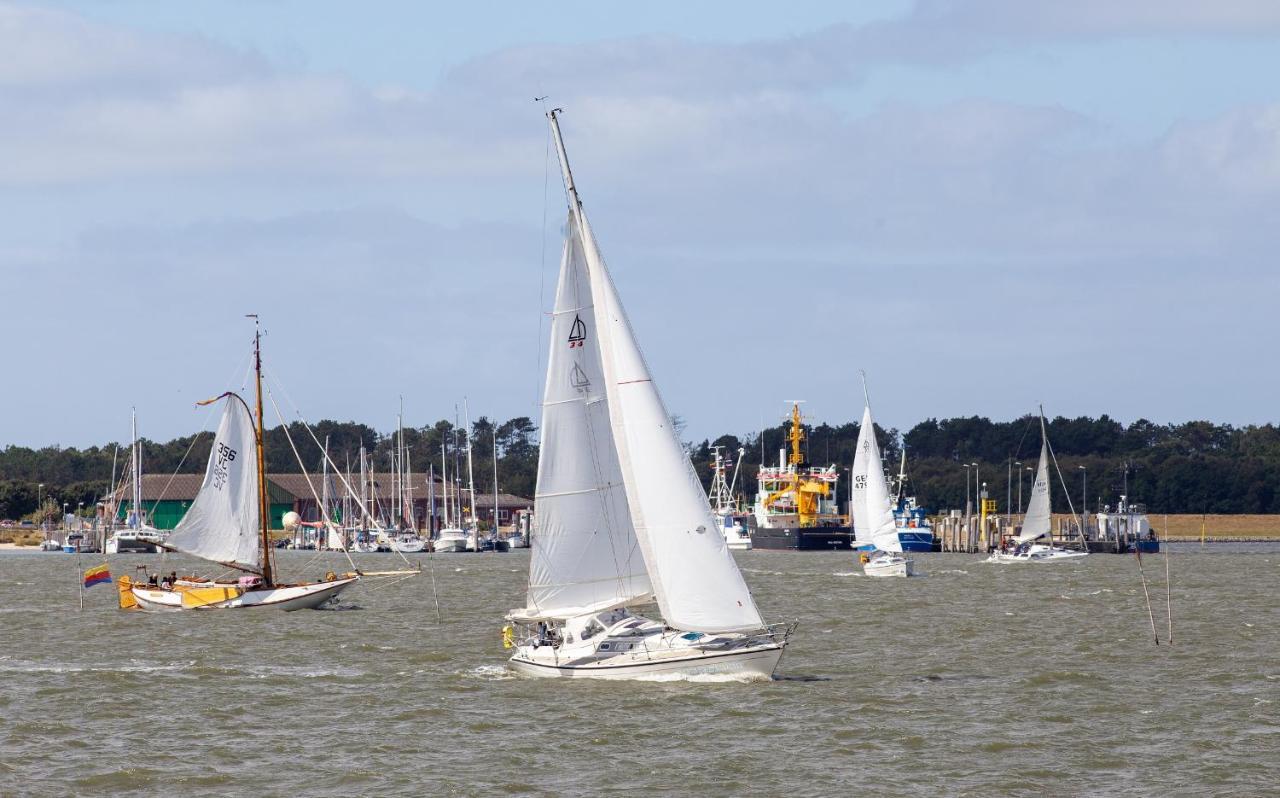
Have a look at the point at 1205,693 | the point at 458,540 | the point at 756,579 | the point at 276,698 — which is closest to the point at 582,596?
the point at 276,698

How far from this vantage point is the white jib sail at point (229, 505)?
56.6m

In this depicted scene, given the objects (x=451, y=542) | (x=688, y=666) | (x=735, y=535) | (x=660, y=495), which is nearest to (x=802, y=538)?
(x=735, y=535)

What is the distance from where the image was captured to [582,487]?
3428cm

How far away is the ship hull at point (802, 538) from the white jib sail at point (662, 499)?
385 feet

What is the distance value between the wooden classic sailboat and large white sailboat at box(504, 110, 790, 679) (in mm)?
23677

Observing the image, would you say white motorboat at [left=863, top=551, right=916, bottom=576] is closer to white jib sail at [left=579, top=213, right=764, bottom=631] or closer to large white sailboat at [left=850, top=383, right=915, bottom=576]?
large white sailboat at [left=850, top=383, right=915, bottom=576]

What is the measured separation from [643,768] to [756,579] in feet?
195

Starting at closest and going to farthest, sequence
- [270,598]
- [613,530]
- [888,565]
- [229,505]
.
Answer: [613,530], [229,505], [270,598], [888,565]

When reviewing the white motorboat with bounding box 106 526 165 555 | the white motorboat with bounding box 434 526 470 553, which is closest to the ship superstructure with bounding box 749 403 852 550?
the white motorboat with bounding box 434 526 470 553

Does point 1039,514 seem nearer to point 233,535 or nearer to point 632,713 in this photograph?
point 233,535

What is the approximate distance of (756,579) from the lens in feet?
282

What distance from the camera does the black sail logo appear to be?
3391cm

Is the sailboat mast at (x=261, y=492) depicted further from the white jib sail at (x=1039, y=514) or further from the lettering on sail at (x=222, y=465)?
the white jib sail at (x=1039, y=514)

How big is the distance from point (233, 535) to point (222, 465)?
2211mm
